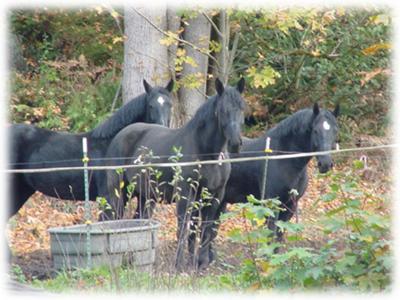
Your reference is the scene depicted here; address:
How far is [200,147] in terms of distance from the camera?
1053cm

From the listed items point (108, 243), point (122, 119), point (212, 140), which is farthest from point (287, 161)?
point (108, 243)

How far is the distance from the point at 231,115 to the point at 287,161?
4.10 feet

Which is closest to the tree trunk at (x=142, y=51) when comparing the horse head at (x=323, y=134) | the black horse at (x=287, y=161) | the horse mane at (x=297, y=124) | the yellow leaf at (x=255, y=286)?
the black horse at (x=287, y=161)

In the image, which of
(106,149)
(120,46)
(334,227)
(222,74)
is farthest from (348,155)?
(334,227)

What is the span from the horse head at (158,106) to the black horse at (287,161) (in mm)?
1114

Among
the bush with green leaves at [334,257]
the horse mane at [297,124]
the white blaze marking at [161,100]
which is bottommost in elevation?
the bush with green leaves at [334,257]

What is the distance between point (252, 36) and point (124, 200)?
23.0ft

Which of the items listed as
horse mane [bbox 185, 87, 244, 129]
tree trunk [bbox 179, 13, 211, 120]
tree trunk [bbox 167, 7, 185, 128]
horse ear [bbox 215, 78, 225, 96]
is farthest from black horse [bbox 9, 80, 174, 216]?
tree trunk [bbox 179, 13, 211, 120]

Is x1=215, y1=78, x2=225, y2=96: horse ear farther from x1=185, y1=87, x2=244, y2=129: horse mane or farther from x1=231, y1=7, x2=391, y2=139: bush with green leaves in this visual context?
x1=231, y1=7, x2=391, y2=139: bush with green leaves

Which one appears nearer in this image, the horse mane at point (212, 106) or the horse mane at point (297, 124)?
the horse mane at point (212, 106)

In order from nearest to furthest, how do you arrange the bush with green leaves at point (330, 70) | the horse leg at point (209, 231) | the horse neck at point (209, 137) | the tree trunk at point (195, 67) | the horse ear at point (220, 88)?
the horse leg at point (209, 231), the horse ear at point (220, 88), the horse neck at point (209, 137), the tree trunk at point (195, 67), the bush with green leaves at point (330, 70)

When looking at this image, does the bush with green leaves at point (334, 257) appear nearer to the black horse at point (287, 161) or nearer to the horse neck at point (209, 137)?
the horse neck at point (209, 137)

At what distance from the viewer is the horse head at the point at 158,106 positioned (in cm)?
1183

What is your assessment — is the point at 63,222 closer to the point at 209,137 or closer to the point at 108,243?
the point at 209,137
